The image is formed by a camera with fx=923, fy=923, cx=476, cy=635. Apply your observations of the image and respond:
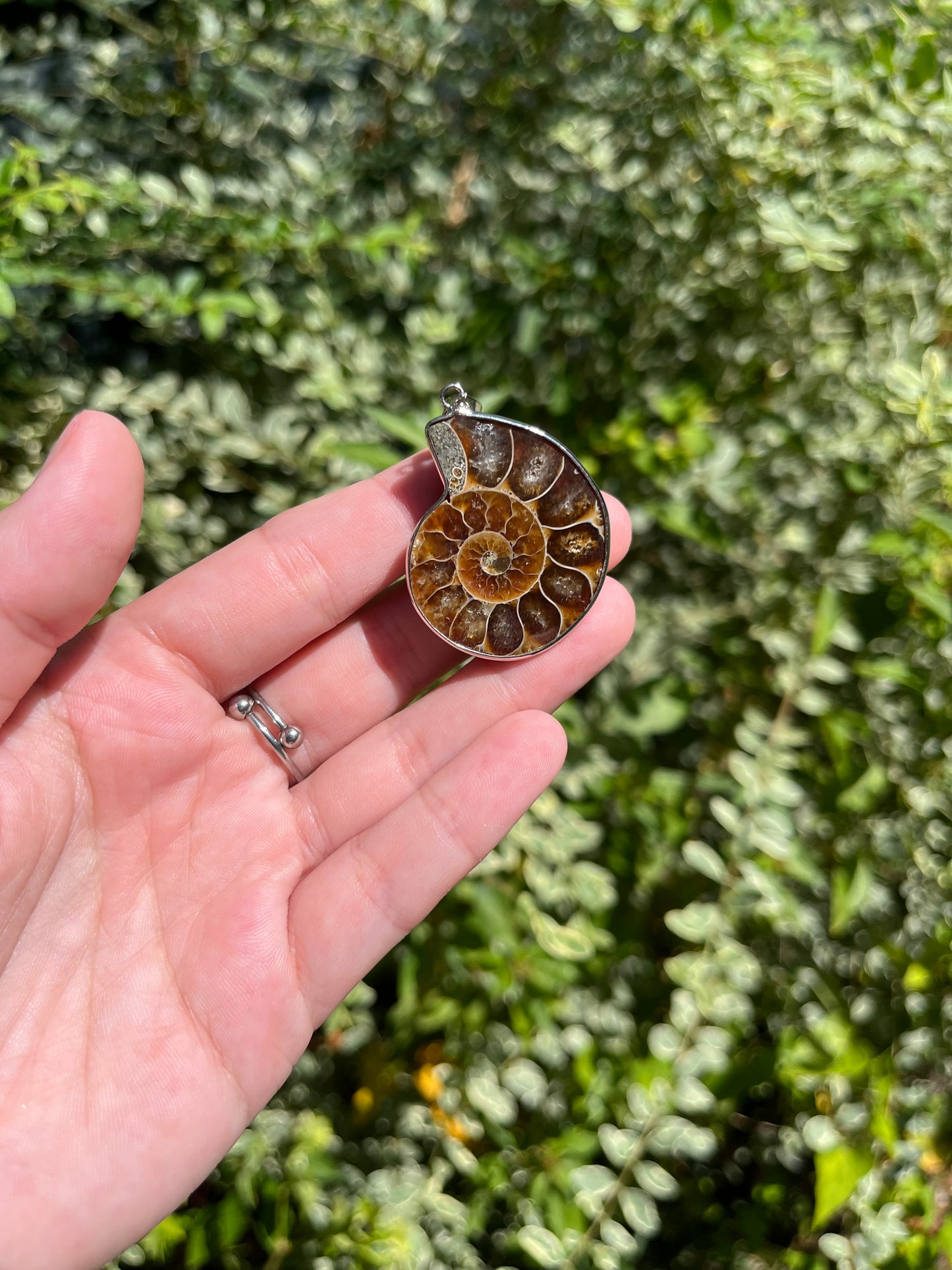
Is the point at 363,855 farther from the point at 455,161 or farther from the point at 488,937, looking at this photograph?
the point at 455,161

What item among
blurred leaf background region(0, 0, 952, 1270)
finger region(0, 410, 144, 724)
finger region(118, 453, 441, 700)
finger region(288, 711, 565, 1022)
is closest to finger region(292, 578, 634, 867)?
finger region(288, 711, 565, 1022)

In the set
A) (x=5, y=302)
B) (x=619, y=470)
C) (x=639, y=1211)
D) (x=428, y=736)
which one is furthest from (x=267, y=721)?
(x=639, y=1211)

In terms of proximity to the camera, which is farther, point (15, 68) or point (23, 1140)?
point (15, 68)

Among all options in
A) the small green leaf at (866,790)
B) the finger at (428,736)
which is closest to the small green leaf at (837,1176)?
the small green leaf at (866,790)

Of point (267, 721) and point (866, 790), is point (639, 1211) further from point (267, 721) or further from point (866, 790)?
point (267, 721)

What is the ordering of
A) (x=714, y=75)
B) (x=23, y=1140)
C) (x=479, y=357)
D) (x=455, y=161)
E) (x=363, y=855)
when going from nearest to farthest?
(x=23, y=1140) → (x=363, y=855) → (x=714, y=75) → (x=479, y=357) → (x=455, y=161)

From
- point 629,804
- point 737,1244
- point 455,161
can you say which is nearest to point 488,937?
point 629,804

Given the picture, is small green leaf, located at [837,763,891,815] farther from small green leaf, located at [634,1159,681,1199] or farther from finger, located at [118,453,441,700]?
finger, located at [118,453,441,700]
